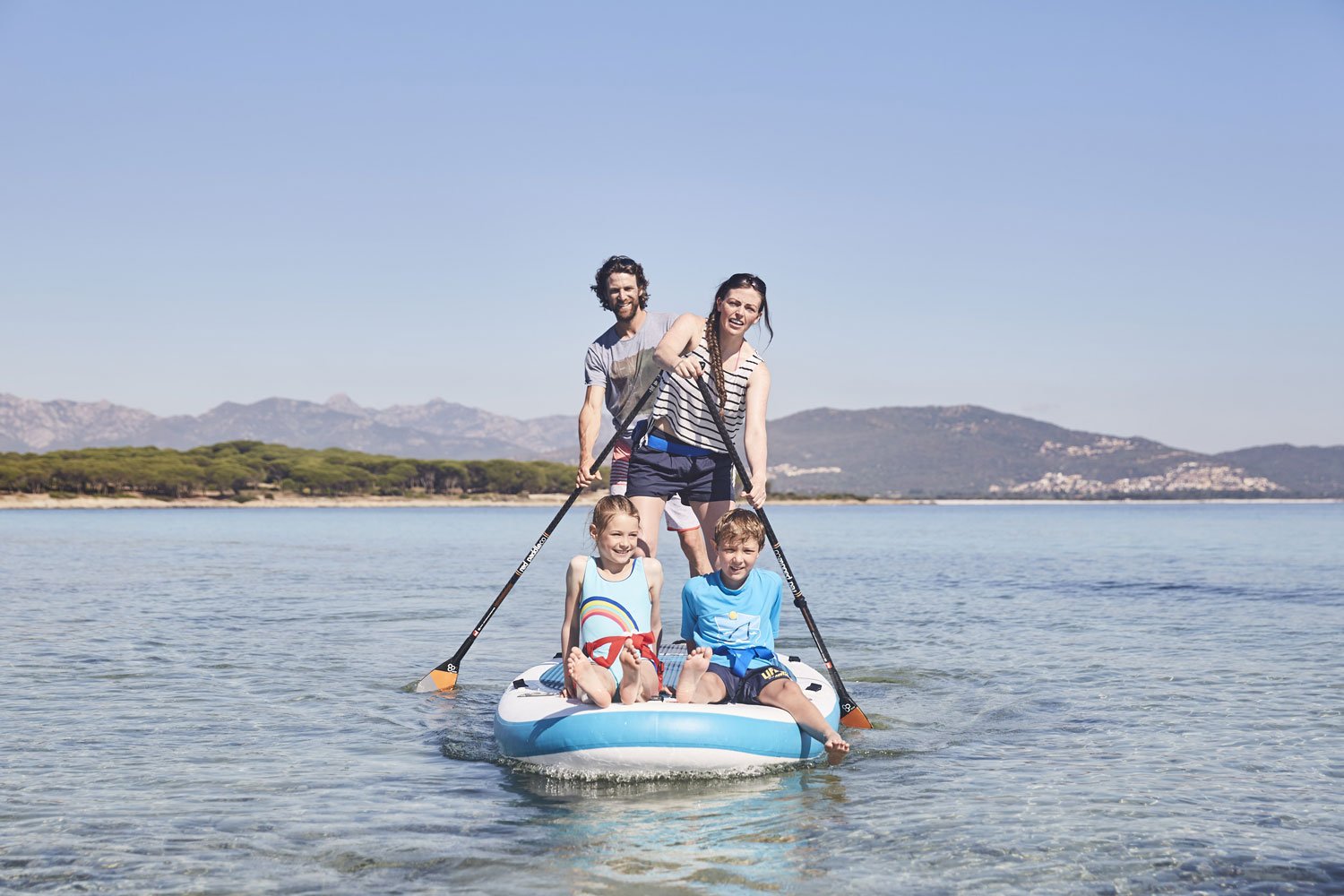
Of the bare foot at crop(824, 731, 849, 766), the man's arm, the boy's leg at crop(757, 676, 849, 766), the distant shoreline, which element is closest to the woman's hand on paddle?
the man's arm

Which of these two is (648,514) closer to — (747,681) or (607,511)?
(607,511)

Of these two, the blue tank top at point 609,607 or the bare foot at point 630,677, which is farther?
the blue tank top at point 609,607

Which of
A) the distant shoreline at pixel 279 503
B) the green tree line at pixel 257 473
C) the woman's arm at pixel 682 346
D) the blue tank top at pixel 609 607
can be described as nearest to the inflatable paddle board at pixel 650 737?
the blue tank top at pixel 609 607

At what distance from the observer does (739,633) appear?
7.64 metres

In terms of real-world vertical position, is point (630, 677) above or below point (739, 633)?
below

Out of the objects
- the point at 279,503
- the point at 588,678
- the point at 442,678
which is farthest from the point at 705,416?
the point at 279,503

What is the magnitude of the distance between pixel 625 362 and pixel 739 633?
7.48 ft

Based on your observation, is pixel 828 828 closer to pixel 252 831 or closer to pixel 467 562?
pixel 252 831

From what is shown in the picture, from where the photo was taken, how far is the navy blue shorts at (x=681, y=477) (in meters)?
8.73

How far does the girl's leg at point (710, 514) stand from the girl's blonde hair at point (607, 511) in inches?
44.8

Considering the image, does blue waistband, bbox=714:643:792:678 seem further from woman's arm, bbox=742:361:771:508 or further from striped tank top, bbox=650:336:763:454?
striped tank top, bbox=650:336:763:454

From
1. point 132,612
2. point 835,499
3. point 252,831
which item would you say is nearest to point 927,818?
point 252,831

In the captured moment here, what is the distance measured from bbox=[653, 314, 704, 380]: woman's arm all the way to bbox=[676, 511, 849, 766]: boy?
4.04ft

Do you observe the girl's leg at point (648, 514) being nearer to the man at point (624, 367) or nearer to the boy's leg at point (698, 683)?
the man at point (624, 367)
